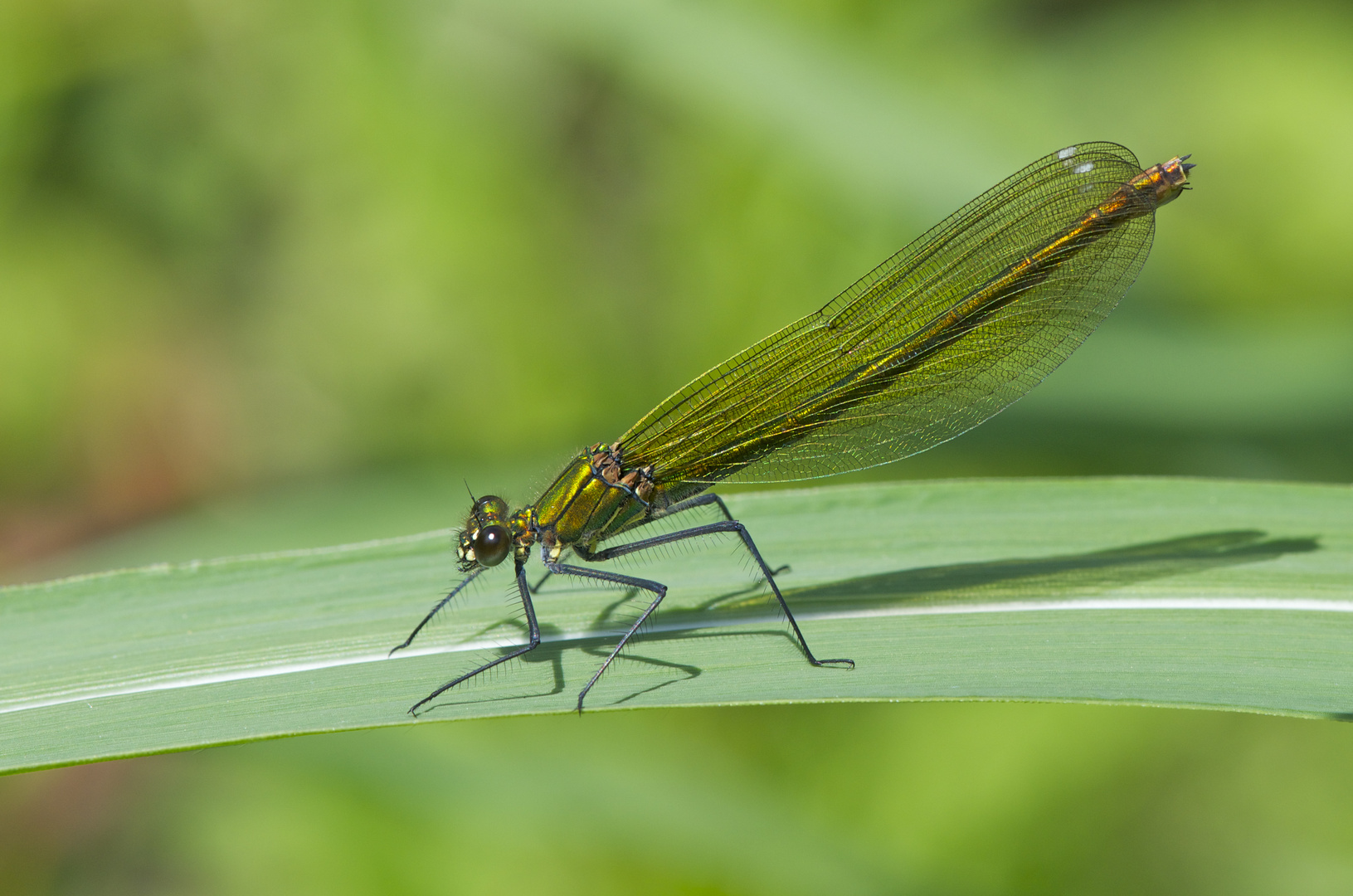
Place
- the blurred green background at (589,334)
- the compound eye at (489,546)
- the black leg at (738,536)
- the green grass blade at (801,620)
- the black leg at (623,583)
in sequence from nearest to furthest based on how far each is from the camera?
the green grass blade at (801,620) < the black leg at (738,536) < the black leg at (623,583) < the compound eye at (489,546) < the blurred green background at (589,334)

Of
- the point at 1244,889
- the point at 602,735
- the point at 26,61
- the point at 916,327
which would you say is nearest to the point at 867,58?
the point at 916,327

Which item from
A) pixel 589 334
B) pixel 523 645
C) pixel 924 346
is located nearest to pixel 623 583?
pixel 523 645

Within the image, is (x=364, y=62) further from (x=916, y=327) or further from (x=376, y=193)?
(x=916, y=327)

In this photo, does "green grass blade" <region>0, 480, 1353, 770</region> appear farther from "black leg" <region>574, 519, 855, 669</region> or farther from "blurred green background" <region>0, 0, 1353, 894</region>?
"blurred green background" <region>0, 0, 1353, 894</region>

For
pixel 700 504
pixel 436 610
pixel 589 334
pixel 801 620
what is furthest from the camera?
pixel 589 334

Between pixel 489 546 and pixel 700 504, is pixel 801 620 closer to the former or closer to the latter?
pixel 700 504

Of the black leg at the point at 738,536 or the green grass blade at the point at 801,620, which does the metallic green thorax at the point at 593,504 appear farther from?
the green grass blade at the point at 801,620

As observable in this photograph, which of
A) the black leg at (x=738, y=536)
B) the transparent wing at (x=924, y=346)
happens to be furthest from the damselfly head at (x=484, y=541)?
the transparent wing at (x=924, y=346)
